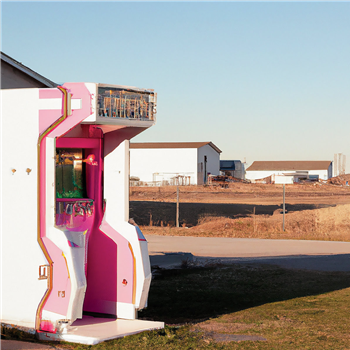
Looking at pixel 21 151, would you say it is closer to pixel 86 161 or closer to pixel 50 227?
pixel 50 227

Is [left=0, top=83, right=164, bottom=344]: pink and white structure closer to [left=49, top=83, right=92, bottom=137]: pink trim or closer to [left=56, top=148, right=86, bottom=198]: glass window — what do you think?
[left=49, top=83, right=92, bottom=137]: pink trim

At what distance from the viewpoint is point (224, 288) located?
949cm

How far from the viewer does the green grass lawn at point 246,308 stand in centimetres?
580

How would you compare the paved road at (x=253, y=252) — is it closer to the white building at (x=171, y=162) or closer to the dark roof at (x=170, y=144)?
the white building at (x=171, y=162)

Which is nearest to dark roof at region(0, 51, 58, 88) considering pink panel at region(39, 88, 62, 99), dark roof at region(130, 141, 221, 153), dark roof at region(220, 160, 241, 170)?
pink panel at region(39, 88, 62, 99)

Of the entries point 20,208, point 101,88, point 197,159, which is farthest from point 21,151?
point 197,159

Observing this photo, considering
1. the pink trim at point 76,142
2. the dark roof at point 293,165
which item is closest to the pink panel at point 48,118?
the pink trim at point 76,142

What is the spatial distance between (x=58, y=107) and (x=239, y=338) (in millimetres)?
3473

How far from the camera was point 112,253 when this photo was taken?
6.84 m

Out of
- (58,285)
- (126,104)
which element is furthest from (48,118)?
(58,285)

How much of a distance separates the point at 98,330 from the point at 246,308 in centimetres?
277

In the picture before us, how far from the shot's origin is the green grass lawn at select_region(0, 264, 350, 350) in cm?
580

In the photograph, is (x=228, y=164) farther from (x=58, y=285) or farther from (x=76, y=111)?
(x=58, y=285)

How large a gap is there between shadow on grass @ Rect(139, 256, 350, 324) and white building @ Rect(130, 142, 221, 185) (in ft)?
172
